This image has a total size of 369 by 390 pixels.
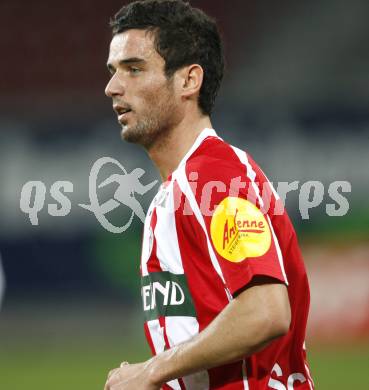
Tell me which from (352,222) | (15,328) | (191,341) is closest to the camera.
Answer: (191,341)

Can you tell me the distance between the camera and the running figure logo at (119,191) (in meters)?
5.75

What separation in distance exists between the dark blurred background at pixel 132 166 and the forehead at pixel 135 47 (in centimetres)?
340

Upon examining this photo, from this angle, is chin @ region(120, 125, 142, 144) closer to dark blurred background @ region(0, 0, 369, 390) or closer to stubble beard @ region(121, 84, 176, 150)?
stubble beard @ region(121, 84, 176, 150)

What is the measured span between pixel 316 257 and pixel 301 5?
1836mm

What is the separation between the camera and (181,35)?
7.73 feet

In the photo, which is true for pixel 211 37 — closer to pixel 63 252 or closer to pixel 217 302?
pixel 217 302

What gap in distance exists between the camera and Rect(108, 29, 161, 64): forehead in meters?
2.29

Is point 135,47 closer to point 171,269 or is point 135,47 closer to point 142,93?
point 142,93

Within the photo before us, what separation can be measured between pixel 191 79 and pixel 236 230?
68cm

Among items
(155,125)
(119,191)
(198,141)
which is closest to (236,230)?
(198,141)

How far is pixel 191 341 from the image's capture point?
71.0 inches

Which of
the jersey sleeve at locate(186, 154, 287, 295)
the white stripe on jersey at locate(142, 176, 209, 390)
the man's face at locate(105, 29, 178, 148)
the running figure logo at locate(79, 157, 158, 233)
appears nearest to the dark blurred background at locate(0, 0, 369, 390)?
the running figure logo at locate(79, 157, 158, 233)

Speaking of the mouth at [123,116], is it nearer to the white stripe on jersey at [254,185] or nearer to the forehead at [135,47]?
the forehead at [135,47]

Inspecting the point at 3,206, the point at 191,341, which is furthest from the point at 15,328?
the point at 191,341
